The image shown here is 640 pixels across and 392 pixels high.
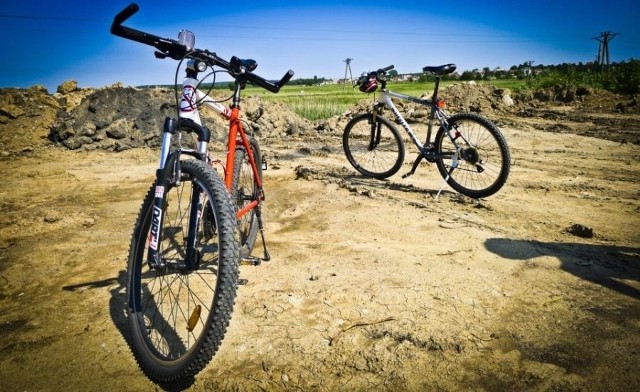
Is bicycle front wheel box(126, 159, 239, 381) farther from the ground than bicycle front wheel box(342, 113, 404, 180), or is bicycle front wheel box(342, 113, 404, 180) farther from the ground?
bicycle front wheel box(342, 113, 404, 180)

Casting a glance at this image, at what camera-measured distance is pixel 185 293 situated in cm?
261

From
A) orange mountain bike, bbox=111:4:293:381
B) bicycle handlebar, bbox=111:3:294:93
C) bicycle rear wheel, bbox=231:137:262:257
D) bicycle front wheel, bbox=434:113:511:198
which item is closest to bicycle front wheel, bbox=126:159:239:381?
orange mountain bike, bbox=111:4:293:381

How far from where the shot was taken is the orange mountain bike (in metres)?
1.64

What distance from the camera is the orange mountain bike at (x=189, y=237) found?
164 cm

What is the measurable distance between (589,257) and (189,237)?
11.3ft

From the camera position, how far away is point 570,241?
3.31 m

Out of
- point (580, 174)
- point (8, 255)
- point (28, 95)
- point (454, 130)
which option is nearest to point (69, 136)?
point (28, 95)

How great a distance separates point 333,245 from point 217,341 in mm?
1926

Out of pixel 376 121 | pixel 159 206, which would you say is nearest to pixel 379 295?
pixel 159 206

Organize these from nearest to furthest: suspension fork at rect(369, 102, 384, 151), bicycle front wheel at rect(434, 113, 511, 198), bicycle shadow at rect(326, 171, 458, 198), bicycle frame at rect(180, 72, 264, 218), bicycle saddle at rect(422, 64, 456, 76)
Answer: bicycle frame at rect(180, 72, 264, 218) < bicycle front wheel at rect(434, 113, 511, 198) < bicycle saddle at rect(422, 64, 456, 76) < bicycle shadow at rect(326, 171, 458, 198) < suspension fork at rect(369, 102, 384, 151)

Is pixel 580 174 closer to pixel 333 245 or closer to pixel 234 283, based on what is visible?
pixel 333 245

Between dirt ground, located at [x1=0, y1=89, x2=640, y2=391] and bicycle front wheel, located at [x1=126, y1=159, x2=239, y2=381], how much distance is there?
0.67 ft

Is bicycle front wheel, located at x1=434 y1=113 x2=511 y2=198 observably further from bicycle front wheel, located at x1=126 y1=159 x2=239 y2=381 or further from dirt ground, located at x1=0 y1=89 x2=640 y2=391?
bicycle front wheel, located at x1=126 y1=159 x2=239 y2=381

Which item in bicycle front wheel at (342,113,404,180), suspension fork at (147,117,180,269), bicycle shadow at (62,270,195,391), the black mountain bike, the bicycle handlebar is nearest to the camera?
bicycle shadow at (62,270,195,391)
